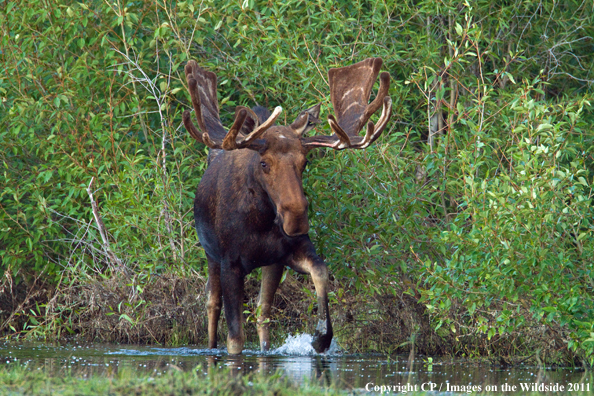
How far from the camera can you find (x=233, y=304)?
7.22 meters

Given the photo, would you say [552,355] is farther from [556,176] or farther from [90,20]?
[90,20]

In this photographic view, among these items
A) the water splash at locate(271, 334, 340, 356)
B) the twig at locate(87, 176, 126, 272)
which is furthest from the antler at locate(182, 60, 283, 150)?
the water splash at locate(271, 334, 340, 356)

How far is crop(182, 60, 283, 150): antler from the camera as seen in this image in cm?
656

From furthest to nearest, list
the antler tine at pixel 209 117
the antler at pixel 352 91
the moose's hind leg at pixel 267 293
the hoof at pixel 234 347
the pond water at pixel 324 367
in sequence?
the moose's hind leg at pixel 267 293
the antler at pixel 352 91
the hoof at pixel 234 347
the antler tine at pixel 209 117
the pond water at pixel 324 367

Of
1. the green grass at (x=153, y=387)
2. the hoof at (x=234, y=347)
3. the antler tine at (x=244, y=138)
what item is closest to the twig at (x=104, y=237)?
the hoof at (x=234, y=347)

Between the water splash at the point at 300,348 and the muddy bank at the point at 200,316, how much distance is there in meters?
0.27

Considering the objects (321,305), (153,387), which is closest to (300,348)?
(321,305)

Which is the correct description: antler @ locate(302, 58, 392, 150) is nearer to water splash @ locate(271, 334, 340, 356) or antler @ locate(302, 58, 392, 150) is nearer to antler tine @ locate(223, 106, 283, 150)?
antler tine @ locate(223, 106, 283, 150)

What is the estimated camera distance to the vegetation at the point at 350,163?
6.11 meters

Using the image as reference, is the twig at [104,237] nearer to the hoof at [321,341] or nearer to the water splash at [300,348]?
the water splash at [300,348]

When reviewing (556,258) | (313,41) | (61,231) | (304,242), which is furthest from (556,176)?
(61,231)

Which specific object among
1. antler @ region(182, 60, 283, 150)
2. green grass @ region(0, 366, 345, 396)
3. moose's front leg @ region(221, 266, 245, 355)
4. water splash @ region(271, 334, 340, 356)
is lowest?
water splash @ region(271, 334, 340, 356)

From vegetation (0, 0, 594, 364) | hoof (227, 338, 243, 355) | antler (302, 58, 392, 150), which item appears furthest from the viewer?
antler (302, 58, 392, 150)

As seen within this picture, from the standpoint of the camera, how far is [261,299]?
7703mm
